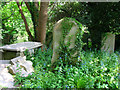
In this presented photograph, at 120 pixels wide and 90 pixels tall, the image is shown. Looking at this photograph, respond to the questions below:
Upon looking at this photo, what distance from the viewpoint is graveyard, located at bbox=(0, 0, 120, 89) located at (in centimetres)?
329

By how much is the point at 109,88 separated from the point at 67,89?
1184mm

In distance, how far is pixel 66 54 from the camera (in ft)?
13.4

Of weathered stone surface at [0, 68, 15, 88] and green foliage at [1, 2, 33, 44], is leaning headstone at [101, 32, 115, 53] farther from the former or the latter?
green foliage at [1, 2, 33, 44]

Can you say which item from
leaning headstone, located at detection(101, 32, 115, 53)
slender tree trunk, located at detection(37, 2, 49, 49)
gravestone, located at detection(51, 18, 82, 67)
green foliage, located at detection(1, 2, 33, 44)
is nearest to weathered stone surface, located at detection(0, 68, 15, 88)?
gravestone, located at detection(51, 18, 82, 67)

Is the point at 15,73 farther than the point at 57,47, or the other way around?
the point at 57,47

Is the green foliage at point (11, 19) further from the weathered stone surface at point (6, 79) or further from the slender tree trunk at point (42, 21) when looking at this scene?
the weathered stone surface at point (6, 79)

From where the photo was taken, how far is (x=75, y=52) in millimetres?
4191

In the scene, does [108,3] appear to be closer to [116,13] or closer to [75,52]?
[116,13]

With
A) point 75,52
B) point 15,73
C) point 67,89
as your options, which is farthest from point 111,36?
point 15,73

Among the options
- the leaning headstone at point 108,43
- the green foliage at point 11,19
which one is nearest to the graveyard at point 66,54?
the leaning headstone at point 108,43

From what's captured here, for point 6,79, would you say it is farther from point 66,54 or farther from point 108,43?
point 108,43

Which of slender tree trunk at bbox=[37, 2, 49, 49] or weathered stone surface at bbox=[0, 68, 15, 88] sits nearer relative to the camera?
weathered stone surface at bbox=[0, 68, 15, 88]

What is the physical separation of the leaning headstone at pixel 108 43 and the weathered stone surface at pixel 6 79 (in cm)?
464

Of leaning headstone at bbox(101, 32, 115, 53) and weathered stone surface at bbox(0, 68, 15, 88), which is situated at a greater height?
leaning headstone at bbox(101, 32, 115, 53)
